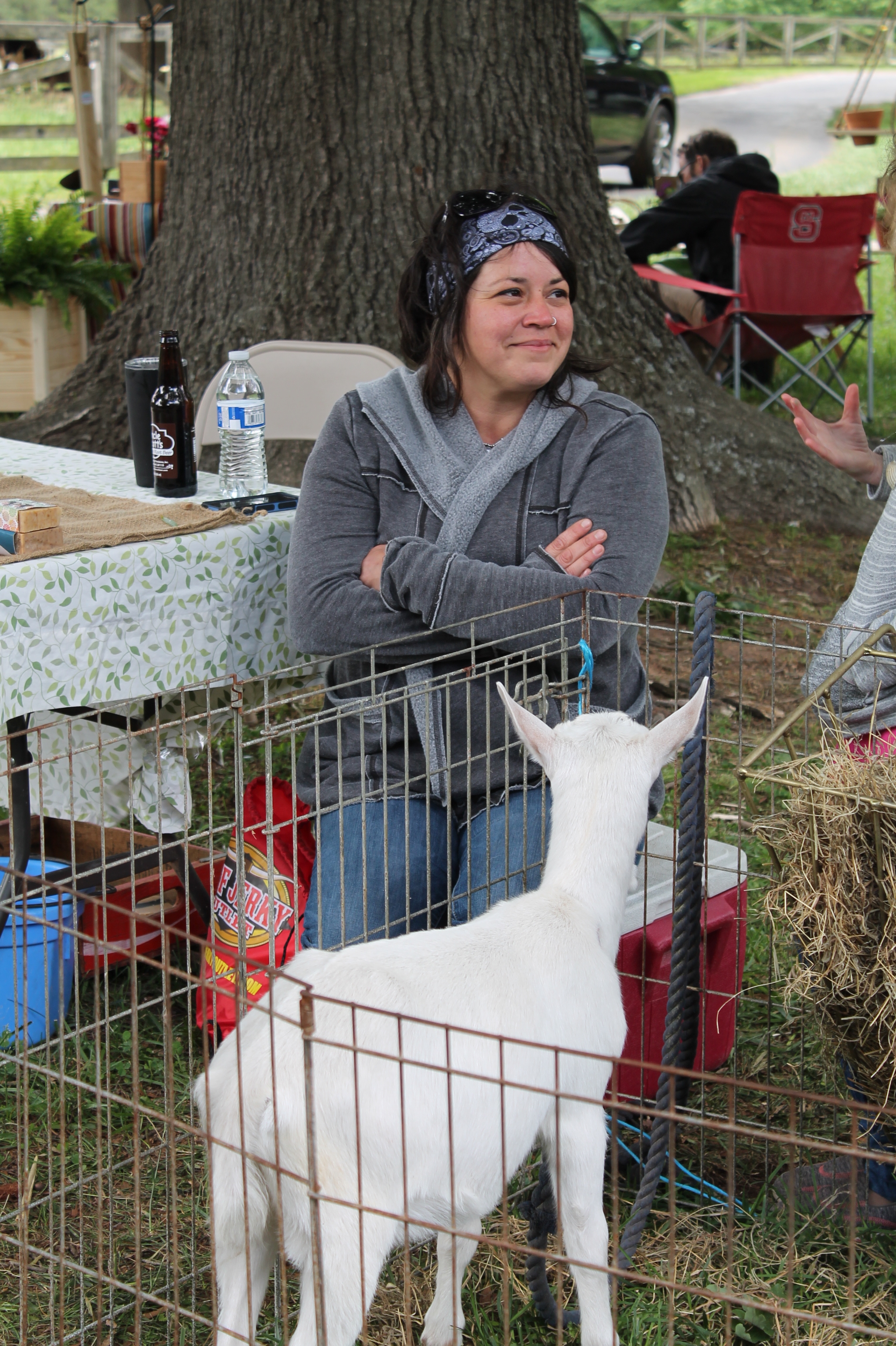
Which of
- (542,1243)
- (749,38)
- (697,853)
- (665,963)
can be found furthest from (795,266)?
(749,38)

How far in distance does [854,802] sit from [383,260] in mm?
4192

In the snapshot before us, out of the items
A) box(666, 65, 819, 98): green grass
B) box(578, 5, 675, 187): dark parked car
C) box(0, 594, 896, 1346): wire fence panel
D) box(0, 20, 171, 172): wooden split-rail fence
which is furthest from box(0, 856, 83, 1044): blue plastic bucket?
box(666, 65, 819, 98): green grass

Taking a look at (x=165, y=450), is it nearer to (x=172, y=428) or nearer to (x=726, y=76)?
(x=172, y=428)

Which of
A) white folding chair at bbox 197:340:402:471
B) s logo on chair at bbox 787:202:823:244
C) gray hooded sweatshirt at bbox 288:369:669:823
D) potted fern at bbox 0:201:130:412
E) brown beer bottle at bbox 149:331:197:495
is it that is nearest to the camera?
A: gray hooded sweatshirt at bbox 288:369:669:823

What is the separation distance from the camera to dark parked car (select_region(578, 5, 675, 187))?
16.4m

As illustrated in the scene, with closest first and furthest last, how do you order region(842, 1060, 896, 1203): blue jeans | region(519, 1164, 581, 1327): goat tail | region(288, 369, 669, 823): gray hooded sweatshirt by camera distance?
1. region(519, 1164, 581, 1327): goat tail
2. region(842, 1060, 896, 1203): blue jeans
3. region(288, 369, 669, 823): gray hooded sweatshirt

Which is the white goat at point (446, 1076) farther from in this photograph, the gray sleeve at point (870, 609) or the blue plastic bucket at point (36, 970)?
the blue plastic bucket at point (36, 970)

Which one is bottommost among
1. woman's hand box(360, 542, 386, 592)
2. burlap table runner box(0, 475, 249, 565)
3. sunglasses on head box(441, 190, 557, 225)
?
woman's hand box(360, 542, 386, 592)

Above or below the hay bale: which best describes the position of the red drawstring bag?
below

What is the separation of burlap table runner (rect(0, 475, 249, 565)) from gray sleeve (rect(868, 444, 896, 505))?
1405mm

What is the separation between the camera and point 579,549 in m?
2.74

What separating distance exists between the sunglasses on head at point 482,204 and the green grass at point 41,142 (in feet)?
25.7

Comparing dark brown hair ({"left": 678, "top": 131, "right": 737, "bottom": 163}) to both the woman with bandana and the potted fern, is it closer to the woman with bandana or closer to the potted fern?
→ the potted fern

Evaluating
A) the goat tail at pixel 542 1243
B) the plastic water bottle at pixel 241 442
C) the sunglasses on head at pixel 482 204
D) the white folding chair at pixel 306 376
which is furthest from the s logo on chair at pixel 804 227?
the goat tail at pixel 542 1243
